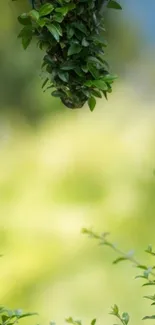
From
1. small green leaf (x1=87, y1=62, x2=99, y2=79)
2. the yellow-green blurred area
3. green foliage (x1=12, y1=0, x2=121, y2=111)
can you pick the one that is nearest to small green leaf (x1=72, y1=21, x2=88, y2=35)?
green foliage (x1=12, y1=0, x2=121, y2=111)

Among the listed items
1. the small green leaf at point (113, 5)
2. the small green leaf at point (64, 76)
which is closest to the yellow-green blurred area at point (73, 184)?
the small green leaf at point (113, 5)

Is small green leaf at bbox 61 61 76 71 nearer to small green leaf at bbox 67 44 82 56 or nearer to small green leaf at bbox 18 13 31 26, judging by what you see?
small green leaf at bbox 67 44 82 56

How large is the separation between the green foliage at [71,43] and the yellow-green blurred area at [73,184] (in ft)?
0.46

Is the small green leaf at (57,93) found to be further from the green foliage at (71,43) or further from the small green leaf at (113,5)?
the small green leaf at (113,5)

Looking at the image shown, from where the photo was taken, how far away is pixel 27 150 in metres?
1.46

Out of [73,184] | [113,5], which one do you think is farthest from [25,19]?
[73,184]

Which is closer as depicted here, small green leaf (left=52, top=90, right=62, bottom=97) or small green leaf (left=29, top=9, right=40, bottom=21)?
small green leaf (left=29, top=9, right=40, bottom=21)

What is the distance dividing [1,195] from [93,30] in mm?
659

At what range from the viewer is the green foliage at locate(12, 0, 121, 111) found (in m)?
1.24

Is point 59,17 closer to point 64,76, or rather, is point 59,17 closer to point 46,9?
point 46,9

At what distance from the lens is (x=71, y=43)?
1271 millimetres

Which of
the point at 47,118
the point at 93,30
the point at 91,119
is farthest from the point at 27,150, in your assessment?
the point at 93,30

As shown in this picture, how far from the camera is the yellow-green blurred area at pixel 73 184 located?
1448 millimetres

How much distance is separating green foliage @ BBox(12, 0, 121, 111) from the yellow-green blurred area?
→ 140 millimetres
